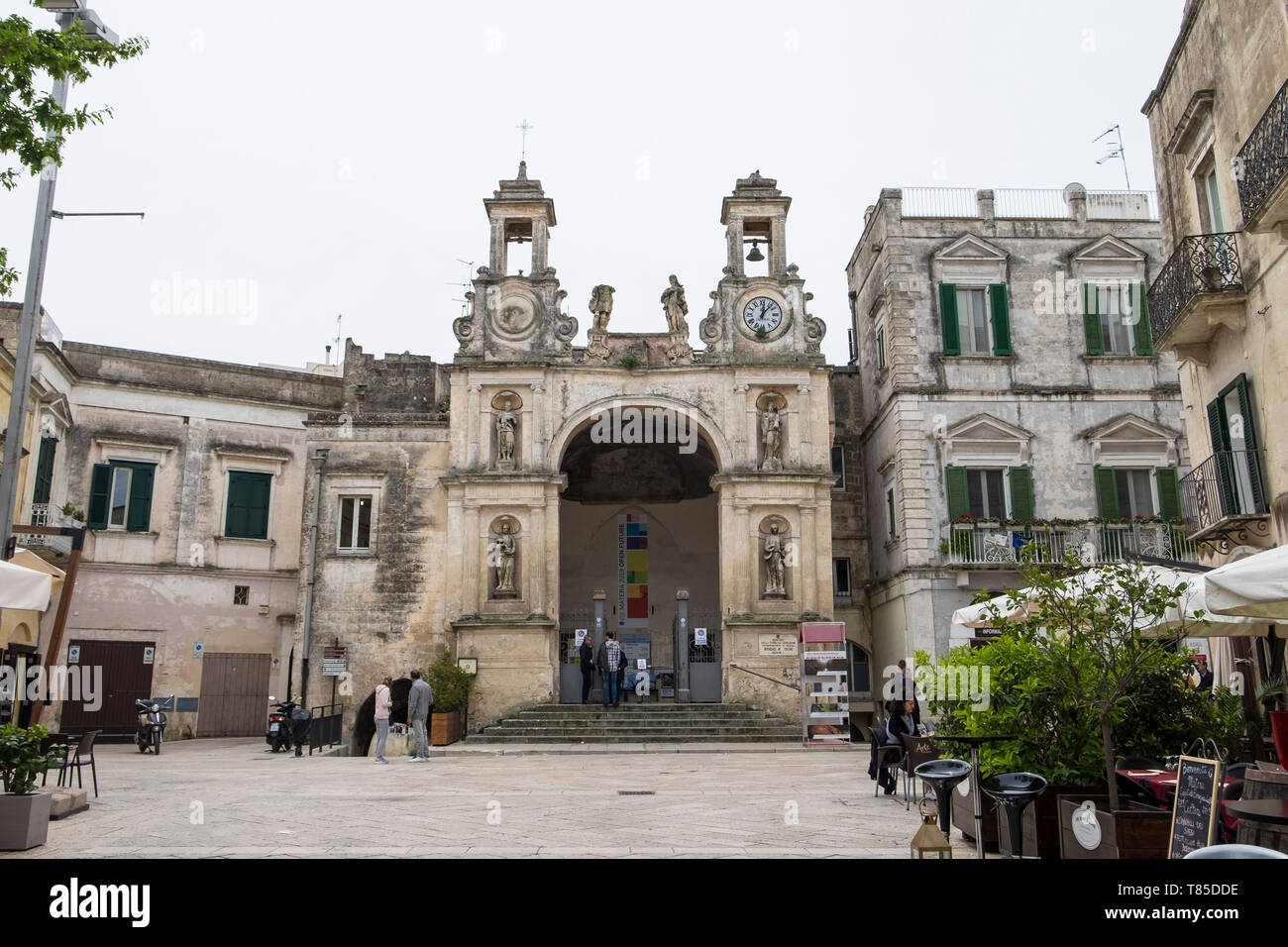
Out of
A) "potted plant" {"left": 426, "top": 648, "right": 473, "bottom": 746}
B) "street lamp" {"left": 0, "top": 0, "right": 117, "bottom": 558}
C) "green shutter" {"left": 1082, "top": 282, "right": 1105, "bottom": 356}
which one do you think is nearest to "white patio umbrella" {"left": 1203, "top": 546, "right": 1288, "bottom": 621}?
"street lamp" {"left": 0, "top": 0, "right": 117, "bottom": 558}

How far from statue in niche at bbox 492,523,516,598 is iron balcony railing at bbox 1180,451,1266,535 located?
15.2 metres

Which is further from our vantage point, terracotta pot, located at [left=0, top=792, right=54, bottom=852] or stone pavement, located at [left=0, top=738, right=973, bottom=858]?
stone pavement, located at [left=0, top=738, right=973, bottom=858]

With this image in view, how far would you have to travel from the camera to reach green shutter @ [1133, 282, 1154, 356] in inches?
1025

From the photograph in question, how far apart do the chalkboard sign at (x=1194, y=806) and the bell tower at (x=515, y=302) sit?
21828 millimetres

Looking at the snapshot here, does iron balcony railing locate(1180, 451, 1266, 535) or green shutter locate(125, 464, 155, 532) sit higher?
green shutter locate(125, 464, 155, 532)

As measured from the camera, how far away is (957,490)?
82.7 ft

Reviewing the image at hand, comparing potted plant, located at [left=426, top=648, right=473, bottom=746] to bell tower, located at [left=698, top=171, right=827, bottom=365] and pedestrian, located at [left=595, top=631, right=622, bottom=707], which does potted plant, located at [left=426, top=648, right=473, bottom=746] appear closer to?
pedestrian, located at [left=595, top=631, right=622, bottom=707]

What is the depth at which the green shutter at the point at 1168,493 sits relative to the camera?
24828 mm

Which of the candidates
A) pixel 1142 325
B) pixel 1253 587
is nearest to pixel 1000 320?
pixel 1142 325

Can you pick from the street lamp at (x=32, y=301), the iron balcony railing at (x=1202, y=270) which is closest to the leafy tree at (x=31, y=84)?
the street lamp at (x=32, y=301)

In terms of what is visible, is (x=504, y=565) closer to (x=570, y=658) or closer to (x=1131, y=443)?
(x=570, y=658)
